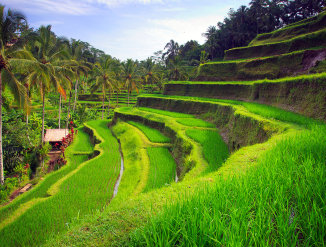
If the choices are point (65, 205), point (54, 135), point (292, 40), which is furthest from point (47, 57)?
point (292, 40)

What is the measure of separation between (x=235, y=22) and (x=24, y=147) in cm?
3300

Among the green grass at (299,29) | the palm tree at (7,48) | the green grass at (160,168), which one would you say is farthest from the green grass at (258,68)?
the palm tree at (7,48)

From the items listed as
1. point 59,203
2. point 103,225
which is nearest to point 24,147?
point 59,203

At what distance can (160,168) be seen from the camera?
8.23 metres

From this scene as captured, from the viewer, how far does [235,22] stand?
3180 centimetres

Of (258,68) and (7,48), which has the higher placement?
(258,68)

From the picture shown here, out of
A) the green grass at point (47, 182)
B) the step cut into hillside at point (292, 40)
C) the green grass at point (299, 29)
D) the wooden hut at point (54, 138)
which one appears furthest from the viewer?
the green grass at point (299, 29)

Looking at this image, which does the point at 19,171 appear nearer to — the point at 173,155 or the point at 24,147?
the point at 24,147

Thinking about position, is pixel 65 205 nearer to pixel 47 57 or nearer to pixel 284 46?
pixel 47 57

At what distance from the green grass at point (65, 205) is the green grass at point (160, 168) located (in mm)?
1524

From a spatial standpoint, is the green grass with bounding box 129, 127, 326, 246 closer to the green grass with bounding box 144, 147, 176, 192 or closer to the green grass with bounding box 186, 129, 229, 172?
the green grass with bounding box 186, 129, 229, 172

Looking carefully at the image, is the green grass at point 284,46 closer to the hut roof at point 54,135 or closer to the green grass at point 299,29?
the green grass at point 299,29

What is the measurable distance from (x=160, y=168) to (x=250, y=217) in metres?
6.78

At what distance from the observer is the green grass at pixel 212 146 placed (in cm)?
669
